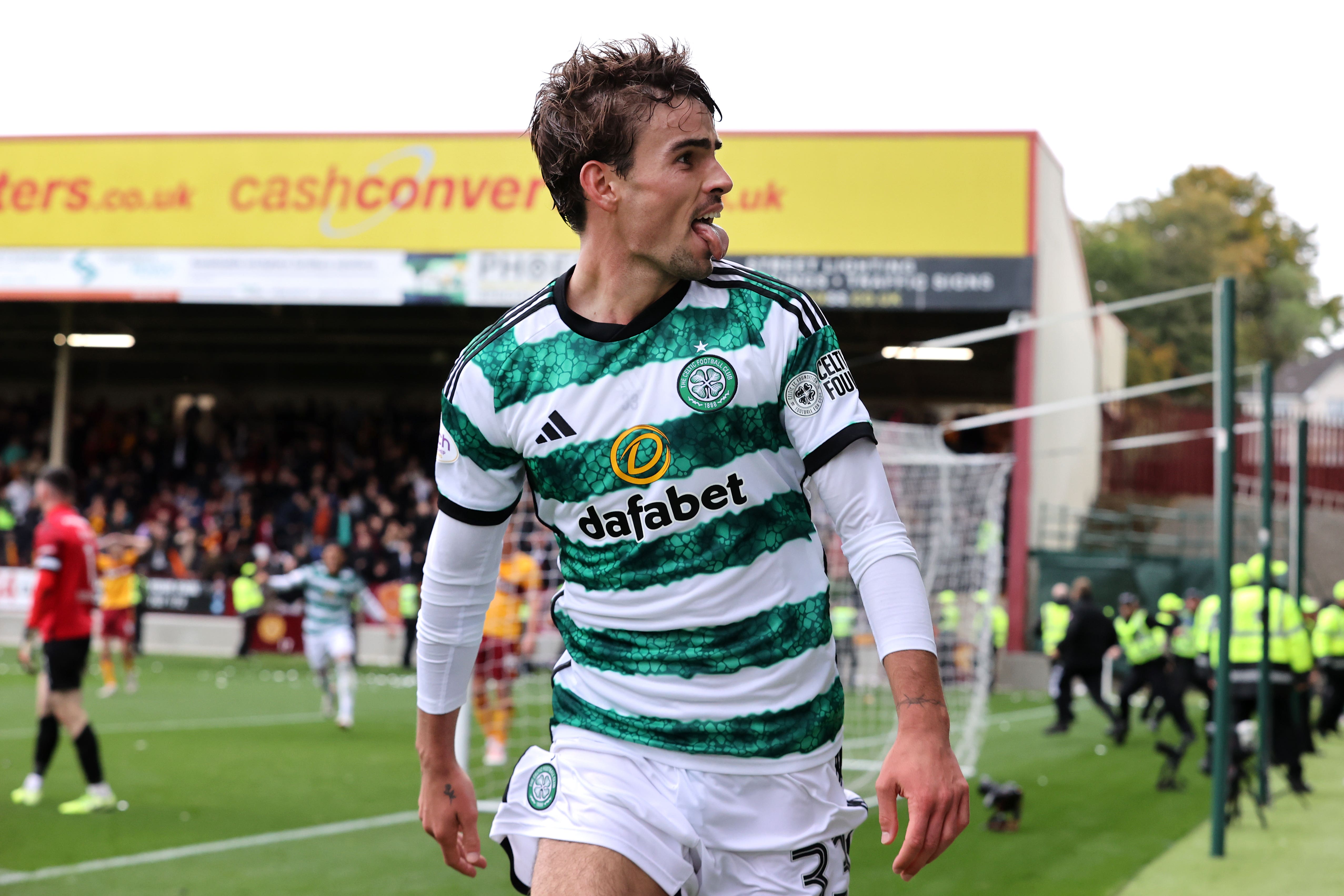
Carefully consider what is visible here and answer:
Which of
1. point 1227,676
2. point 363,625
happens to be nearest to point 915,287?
point 363,625

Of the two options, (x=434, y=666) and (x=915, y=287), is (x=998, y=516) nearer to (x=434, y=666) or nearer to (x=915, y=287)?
(x=915, y=287)

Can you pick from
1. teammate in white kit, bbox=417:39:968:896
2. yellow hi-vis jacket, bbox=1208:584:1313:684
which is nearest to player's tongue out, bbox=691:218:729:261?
teammate in white kit, bbox=417:39:968:896

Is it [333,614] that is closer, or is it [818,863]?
[818,863]

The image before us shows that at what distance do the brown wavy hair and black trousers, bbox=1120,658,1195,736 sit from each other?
478 inches

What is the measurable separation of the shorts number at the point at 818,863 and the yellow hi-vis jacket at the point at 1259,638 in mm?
8779

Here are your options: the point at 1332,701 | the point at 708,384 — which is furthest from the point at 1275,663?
the point at 708,384

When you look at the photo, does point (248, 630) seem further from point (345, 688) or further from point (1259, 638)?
point (1259, 638)

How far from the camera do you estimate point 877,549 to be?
2.29m

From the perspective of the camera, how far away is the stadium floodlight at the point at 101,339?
28141 millimetres

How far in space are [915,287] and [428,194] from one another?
7934 millimetres

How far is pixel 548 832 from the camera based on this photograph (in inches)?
97.3

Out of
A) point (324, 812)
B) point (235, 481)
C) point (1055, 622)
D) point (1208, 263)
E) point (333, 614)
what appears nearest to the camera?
point (324, 812)

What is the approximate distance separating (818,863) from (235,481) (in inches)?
1127

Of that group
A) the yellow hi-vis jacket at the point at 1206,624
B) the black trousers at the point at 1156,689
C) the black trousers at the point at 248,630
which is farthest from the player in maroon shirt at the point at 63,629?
the black trousers at the point at 248,630
